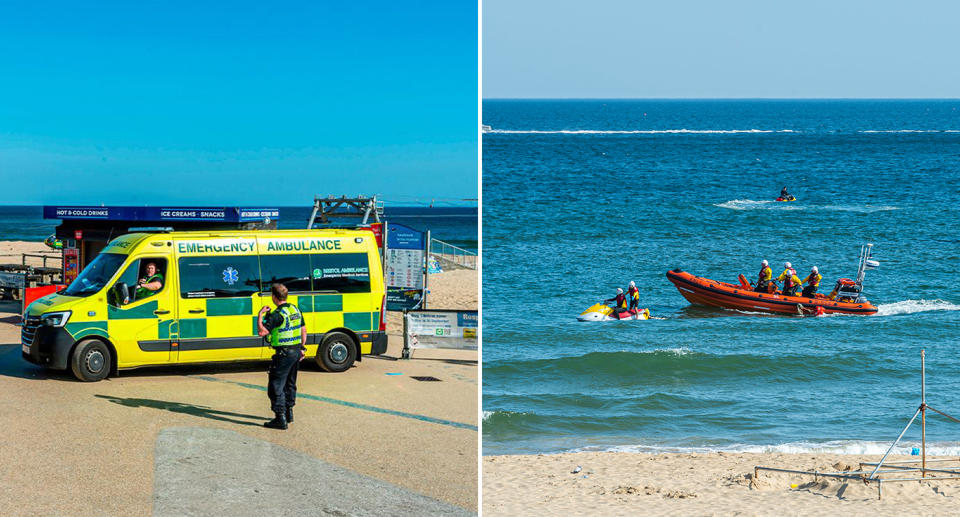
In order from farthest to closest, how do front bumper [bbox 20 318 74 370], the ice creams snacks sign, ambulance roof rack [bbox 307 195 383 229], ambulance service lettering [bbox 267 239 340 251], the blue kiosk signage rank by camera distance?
ambulance roof rack [bbox 307 195 383 229], the blue kiosk signage, the ice creams snacks sign, ambulance service lettering [bbox 267 239 340 251], front bumper [bbox 20 318 74 370]

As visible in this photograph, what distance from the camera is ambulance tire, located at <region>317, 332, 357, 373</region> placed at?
12711mm

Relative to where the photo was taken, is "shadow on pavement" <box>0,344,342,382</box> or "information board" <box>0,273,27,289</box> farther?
"information board" <box>0,273,27,289</box>

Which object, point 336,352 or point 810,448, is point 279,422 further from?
point 810,448

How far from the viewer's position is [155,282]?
11828 millimetres

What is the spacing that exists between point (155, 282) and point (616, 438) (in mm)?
9835

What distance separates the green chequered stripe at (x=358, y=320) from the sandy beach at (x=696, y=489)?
2.80 metres

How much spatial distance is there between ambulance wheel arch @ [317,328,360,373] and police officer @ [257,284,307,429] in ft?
11.0

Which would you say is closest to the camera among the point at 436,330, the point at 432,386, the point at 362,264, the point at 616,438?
the point at 432,386

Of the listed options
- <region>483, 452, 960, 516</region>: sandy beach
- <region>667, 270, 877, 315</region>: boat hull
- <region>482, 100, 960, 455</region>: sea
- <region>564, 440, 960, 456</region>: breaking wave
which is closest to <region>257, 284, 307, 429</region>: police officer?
<region>483, 452, 960, 516</region>: sandy beach

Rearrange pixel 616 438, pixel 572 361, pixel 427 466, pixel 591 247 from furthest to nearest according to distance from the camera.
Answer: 1. pixel 591 247
2. pixel 572 361
3. pixel 616 438
4. pixel 427 466

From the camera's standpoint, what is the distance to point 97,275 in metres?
12.1

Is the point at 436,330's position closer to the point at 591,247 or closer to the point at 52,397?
the point at 52,397

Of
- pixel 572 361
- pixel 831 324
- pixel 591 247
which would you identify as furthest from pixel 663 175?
pixel 572 361

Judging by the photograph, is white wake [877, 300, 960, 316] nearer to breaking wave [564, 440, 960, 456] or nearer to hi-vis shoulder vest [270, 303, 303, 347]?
breaking wave [564, 440, 960, 456]
